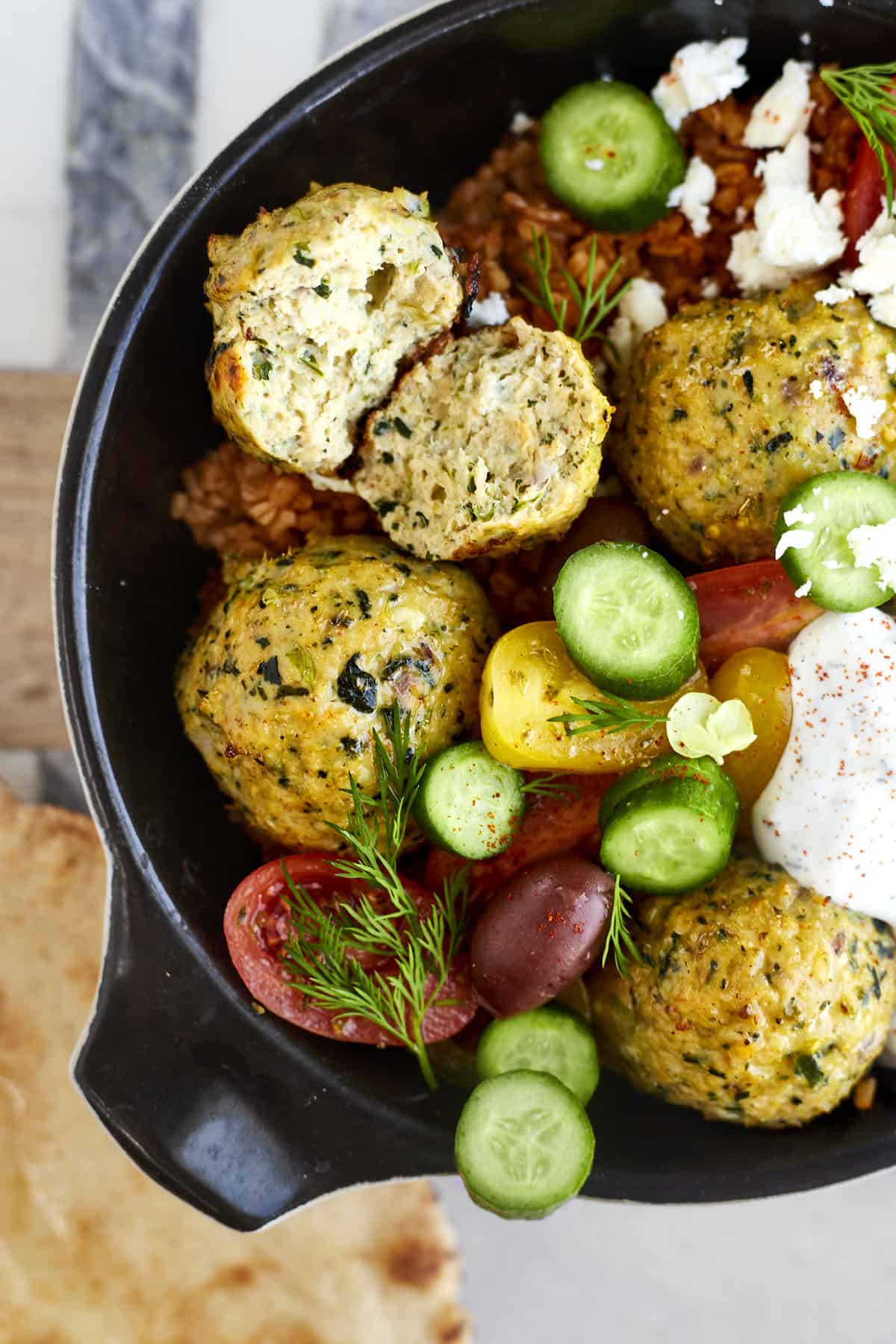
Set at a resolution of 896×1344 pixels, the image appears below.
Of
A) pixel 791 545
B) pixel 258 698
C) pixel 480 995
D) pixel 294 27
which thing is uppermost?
pixel 294 27

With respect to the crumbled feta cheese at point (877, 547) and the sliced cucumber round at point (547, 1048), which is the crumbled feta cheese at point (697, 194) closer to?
the crumbled feta cheese at point (877, 547)

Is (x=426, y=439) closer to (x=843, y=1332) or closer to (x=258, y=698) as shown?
(x=258, y=698)

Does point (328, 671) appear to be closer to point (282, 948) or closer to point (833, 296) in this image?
point (282, 948)

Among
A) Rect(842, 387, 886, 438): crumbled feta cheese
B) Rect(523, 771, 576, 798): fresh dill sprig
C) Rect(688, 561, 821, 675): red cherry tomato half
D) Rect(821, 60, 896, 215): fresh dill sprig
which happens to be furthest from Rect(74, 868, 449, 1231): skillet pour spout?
Rect(821, 60, 896, 215): fresh dill sprig

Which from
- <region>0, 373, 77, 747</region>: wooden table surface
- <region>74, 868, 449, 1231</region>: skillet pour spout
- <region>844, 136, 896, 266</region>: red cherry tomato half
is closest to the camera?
<region>74, 868, 449, 1231</region>: skillet pour spout

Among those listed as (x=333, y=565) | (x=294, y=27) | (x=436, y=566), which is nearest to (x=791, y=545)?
(x=436, y=566)

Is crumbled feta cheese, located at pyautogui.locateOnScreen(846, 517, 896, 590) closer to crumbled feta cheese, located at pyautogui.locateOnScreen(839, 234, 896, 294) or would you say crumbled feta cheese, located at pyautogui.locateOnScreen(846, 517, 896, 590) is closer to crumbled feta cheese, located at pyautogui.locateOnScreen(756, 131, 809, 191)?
crumbled feta cheese, located at pyautogui.locateOnScreen(839, 234, 896, 294)
